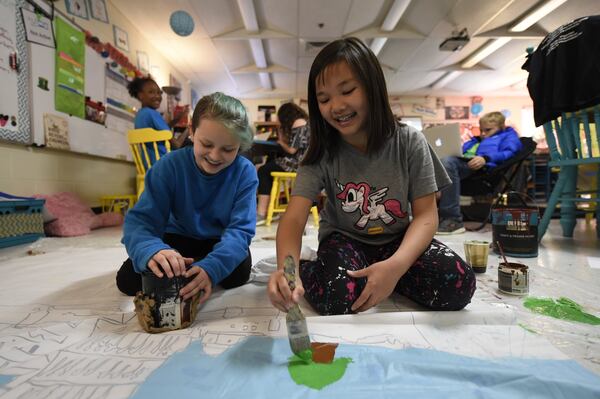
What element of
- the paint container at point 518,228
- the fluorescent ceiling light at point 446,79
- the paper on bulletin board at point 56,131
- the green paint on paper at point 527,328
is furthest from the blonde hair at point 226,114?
the fluorescent ceiling light at point 446,79

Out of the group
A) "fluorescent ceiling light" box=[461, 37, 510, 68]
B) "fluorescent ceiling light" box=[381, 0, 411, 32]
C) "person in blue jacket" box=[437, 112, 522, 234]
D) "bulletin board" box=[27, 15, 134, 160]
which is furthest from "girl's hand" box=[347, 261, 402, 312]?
"fluorescent ceiling light" box=[461, 37, 510, 68]

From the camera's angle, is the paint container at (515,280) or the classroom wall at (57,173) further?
the classroom wall at (57,173)

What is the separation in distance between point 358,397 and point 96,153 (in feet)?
9.27

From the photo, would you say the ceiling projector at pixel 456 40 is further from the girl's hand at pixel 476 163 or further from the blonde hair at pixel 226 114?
the blonde hair at pixel 226 114

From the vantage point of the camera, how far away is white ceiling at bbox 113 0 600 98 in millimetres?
2881

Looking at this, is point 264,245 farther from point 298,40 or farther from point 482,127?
point 298,40

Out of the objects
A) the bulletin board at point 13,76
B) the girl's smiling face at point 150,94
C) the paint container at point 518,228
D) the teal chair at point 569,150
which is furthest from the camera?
the girl's smiling face at point 150,94

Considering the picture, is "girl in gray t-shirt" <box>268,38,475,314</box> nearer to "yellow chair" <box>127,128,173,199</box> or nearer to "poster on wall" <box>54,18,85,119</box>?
"yellow chair" <box>127,128,173,199</box>

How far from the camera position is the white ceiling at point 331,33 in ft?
9.45

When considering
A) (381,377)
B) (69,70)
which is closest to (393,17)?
(69,70)

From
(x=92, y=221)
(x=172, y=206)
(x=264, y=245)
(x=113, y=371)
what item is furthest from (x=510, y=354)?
(x=92, y=221)

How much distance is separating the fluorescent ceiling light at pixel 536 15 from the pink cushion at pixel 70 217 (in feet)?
13.1

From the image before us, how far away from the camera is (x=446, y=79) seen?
482 centimetres

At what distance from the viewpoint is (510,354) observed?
0.53 metres
